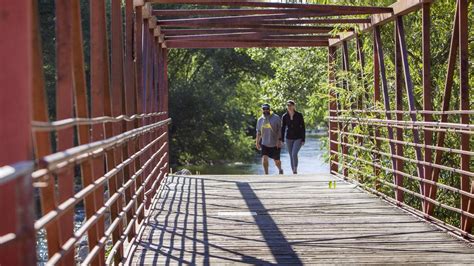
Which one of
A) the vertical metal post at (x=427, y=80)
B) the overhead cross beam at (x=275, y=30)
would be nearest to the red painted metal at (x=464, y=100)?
the vertical metal post at (x=427, y=80)

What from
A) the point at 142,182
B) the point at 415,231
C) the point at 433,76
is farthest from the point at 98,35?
the point at 433,76

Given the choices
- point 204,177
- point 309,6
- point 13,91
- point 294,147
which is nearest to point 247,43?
point 294,147

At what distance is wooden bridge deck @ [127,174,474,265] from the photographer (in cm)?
658

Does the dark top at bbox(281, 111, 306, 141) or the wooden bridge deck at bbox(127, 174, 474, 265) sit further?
the dark top at bbox(281, 111, 306, 141)

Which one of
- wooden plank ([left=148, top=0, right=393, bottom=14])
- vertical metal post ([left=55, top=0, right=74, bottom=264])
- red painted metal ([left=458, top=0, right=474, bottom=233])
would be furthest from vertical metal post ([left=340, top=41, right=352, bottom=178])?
vertical metal post ([left=55, top=0, right=74, bottom=264])

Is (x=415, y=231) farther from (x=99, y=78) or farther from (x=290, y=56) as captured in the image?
(x=290, y=56)

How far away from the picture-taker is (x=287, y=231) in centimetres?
793

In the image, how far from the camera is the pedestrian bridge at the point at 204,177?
2.82m

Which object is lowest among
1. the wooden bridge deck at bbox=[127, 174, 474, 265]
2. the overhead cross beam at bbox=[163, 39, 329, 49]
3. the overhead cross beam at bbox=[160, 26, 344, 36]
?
the wooden bridge deck at bbox=[127, 174, 474, 265]

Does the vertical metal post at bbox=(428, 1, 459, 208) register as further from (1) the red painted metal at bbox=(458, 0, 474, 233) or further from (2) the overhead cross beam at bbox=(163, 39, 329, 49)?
Result: (2) the overhead cross beam at bbox=(163, 39, 329, 49)

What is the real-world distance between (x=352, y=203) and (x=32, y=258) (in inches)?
325

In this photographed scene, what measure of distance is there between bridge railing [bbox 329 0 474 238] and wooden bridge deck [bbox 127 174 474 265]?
398 mm

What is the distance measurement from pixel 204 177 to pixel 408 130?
442 centimetres

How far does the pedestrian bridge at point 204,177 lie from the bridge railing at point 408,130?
0.02 meters
